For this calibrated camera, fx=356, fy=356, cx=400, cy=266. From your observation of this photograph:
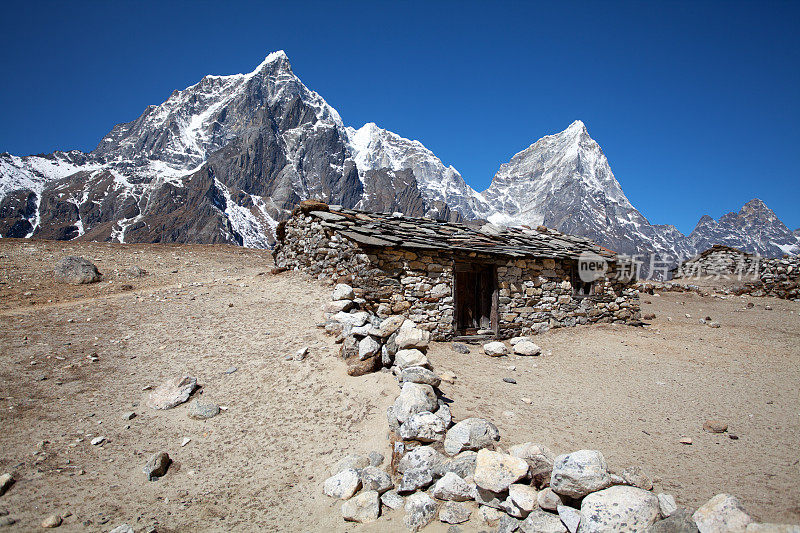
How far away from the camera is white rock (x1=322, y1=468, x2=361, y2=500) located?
3598 mm

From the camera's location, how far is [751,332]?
1254cm

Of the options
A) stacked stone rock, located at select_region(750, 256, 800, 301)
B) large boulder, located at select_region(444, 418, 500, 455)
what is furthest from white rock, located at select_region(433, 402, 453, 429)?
stacked stone rock, located at select_region(750, 256, 800, 301)

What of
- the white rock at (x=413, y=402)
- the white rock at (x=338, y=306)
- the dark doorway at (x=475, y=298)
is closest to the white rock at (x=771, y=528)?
the white rock at (x=413, y=402)

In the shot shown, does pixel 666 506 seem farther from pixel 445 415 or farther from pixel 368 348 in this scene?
pixel 368 348

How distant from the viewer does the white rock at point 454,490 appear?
10.9ft

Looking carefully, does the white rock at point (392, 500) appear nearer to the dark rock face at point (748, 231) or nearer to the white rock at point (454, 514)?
the white rock at point (454, 514)

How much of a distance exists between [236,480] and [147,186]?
545 feet

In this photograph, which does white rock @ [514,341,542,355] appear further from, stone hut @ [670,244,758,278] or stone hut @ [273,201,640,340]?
stone hut @ [670,244,758,278]

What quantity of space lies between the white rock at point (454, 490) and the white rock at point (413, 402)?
968 mm

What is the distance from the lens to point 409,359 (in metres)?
5.63

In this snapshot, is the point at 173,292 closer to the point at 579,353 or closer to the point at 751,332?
the point at 579,353

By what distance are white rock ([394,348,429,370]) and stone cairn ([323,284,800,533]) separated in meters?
0.66

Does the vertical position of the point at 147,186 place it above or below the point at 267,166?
below

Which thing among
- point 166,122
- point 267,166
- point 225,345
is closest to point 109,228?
point 267,166
